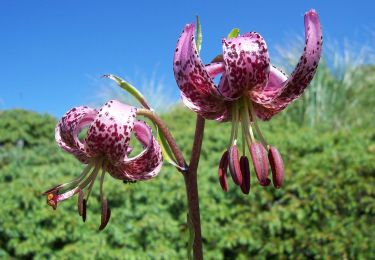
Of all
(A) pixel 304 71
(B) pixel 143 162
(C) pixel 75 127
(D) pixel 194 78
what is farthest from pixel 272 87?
(C) pixel 75 127

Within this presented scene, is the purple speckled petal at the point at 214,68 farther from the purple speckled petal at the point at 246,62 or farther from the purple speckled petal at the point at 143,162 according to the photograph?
the purple speckled petal at the point at 143,162

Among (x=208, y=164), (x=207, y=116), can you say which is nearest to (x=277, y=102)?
(x=207, y=116)

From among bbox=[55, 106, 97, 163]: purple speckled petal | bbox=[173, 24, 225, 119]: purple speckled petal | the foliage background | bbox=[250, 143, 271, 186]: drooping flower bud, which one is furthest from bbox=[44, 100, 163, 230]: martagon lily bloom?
the foliage background

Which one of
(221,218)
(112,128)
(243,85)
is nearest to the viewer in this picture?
(112,128)

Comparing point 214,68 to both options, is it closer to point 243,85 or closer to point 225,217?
point 243,85

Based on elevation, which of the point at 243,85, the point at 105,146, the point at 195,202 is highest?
the point at 243,85

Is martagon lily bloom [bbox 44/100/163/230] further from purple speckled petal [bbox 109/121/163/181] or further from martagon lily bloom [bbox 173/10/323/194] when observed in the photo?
martagon lily bloom [bbox 173/10/323/194]
